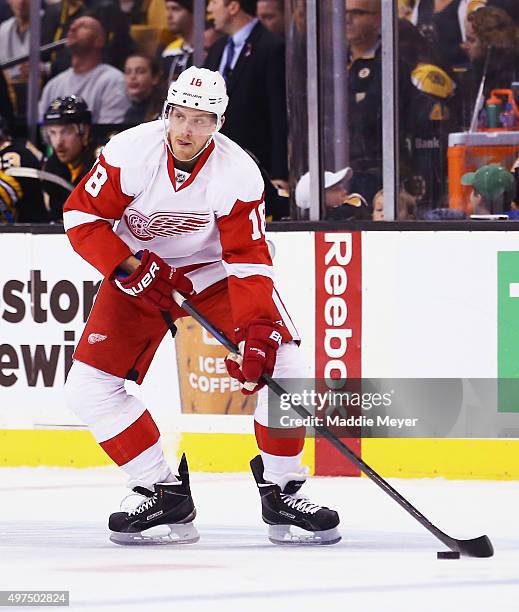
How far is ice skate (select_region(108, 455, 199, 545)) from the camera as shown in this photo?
364 centimetres

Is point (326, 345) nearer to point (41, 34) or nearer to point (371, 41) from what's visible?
point (371, 41)

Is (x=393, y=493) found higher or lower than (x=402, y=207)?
lower

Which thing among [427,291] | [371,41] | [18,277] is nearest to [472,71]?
[371,41]

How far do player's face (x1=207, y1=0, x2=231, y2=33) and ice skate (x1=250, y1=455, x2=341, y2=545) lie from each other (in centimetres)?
247

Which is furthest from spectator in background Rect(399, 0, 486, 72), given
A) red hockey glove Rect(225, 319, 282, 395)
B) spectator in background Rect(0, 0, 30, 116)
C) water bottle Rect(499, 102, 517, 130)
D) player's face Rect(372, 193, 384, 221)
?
spectator in background Rect(0, 0, 30, 116)

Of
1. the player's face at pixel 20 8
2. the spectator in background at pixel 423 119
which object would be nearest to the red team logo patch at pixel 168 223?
the spectator in background at pixel 423 119

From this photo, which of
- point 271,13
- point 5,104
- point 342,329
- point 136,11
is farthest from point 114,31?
point 342,329

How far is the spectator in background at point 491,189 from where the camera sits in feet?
15.2

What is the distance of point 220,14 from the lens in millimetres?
5637

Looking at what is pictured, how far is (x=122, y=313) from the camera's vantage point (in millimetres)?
3619

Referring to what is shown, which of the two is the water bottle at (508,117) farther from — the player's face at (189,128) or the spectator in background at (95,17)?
the spectator in background at (95,17)

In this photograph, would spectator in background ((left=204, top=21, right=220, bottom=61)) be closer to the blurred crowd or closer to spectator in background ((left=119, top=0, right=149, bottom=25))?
the blurred crowd

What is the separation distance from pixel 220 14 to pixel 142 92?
0.51 meters

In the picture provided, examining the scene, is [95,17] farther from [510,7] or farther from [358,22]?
[510,7]
